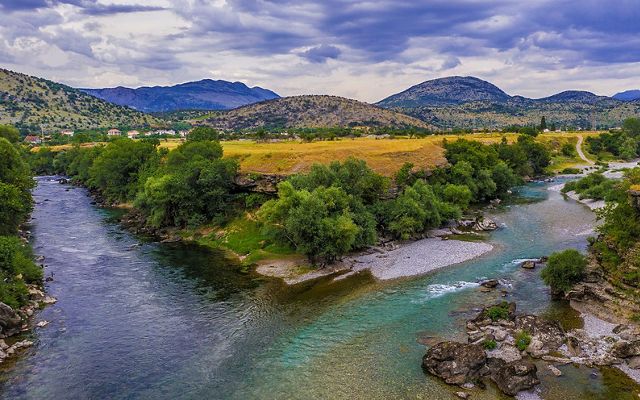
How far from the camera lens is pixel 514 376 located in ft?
98.7

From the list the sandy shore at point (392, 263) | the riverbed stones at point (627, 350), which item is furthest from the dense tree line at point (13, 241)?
the riverbed stones at point (627, 350)

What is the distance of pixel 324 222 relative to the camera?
174ft

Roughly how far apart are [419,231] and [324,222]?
19.9 m

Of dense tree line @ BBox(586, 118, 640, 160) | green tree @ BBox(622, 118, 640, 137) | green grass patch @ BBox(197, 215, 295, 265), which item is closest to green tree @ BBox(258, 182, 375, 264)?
green grass patch @ BBox(197, 215, 295, 265)

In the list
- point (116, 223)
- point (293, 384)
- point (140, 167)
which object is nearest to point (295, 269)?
point (293, 384)

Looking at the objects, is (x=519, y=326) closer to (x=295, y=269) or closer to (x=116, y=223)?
(x=295, y=269)

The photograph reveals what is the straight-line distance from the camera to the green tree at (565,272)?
43.1 meters

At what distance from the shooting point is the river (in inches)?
1223

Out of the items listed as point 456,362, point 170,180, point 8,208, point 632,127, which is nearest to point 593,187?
point 456,362

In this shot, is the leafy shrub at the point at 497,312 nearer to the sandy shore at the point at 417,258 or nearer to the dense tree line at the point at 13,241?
the sandy shore at the point at 417,258

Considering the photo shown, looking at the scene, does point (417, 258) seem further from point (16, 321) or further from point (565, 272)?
point (16, 321)

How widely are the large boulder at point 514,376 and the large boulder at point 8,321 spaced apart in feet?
120

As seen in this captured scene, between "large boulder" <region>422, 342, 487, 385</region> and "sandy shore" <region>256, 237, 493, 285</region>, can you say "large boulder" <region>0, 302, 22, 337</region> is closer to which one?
"sandy shore" <region>256, 237, 493, 285</region>

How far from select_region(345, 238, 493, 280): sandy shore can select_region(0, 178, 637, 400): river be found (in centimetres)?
204
